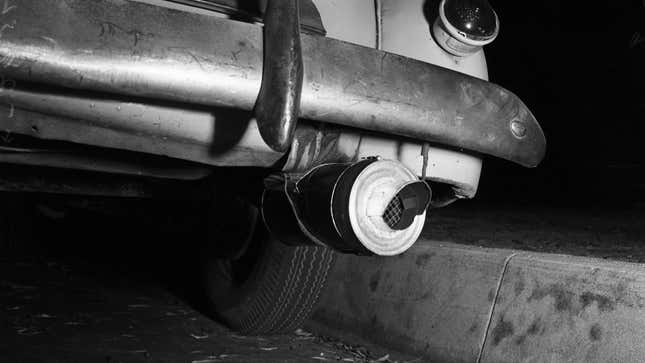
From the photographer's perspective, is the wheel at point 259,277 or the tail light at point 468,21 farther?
the wheel at point 259,277

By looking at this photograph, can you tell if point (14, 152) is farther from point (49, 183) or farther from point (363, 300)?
point (363, 300)

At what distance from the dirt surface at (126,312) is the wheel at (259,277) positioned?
0.37 ft

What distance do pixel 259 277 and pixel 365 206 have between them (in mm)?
1055

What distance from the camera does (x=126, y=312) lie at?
9.50 ft

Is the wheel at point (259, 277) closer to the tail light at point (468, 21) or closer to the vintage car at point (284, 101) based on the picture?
the vintage car at point (284, 101)

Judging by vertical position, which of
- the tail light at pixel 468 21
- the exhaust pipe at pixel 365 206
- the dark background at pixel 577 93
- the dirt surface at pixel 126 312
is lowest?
the dirt surface at pixel 126 312

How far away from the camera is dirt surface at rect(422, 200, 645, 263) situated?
2859mm

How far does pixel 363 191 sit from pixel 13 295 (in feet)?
8.58

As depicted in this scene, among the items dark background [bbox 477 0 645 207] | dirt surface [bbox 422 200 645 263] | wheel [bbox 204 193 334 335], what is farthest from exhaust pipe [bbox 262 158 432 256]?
dark background [bbox 477 0 645 207]

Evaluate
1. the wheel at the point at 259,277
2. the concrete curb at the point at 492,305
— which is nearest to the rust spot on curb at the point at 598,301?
the concrete curb at the point at 492,305

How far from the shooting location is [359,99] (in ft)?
4.19

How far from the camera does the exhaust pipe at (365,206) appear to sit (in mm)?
1336

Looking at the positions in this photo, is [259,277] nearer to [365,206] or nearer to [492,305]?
[492,305]

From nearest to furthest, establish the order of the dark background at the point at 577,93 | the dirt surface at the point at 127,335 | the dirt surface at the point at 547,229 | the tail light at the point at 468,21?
the tail light at the point at 468,21 → the dirt surface at the point at 127,335 → the dirt surface at the point at 547,229 → the dark background at the point at 577,93
